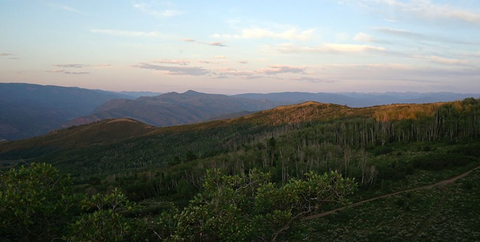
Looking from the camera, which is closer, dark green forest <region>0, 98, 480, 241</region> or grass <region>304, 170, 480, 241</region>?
dark green forest <region>0, 98, 480, 241</region>

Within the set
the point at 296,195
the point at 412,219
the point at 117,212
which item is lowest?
the point at 412,219

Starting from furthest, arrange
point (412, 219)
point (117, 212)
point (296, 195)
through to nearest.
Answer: point (412, 219), point (296, 195), point (117, 212)

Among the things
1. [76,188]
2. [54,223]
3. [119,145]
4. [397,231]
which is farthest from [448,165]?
[119,145]

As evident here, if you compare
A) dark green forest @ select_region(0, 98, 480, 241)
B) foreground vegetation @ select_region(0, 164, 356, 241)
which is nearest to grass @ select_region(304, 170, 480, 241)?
dark green forest @ select_region(0, 98, 480, 241)

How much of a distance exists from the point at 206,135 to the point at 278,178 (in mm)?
119500

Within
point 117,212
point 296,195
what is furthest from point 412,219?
point 117,212

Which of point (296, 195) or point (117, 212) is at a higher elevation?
point (296, 195)

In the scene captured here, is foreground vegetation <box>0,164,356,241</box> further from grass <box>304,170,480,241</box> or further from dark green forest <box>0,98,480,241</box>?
grass <box>304,170,480,241</box>

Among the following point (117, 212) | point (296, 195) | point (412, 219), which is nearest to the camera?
point (117, 212)

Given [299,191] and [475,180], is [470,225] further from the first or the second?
[299,191]

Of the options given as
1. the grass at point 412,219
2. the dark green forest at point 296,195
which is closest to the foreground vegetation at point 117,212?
the dark green forest at point 296,195

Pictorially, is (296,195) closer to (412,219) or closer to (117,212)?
(117,212)

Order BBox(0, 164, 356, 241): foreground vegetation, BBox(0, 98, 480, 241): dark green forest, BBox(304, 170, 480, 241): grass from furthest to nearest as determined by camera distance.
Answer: BBox(304, 170, 480, 241): grass < BBox(0, 98, 480, 241): dark green forest < BBox(0, 164, 356, 241): foreground vegetation

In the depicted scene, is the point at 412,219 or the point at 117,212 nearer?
the point at 117,212
